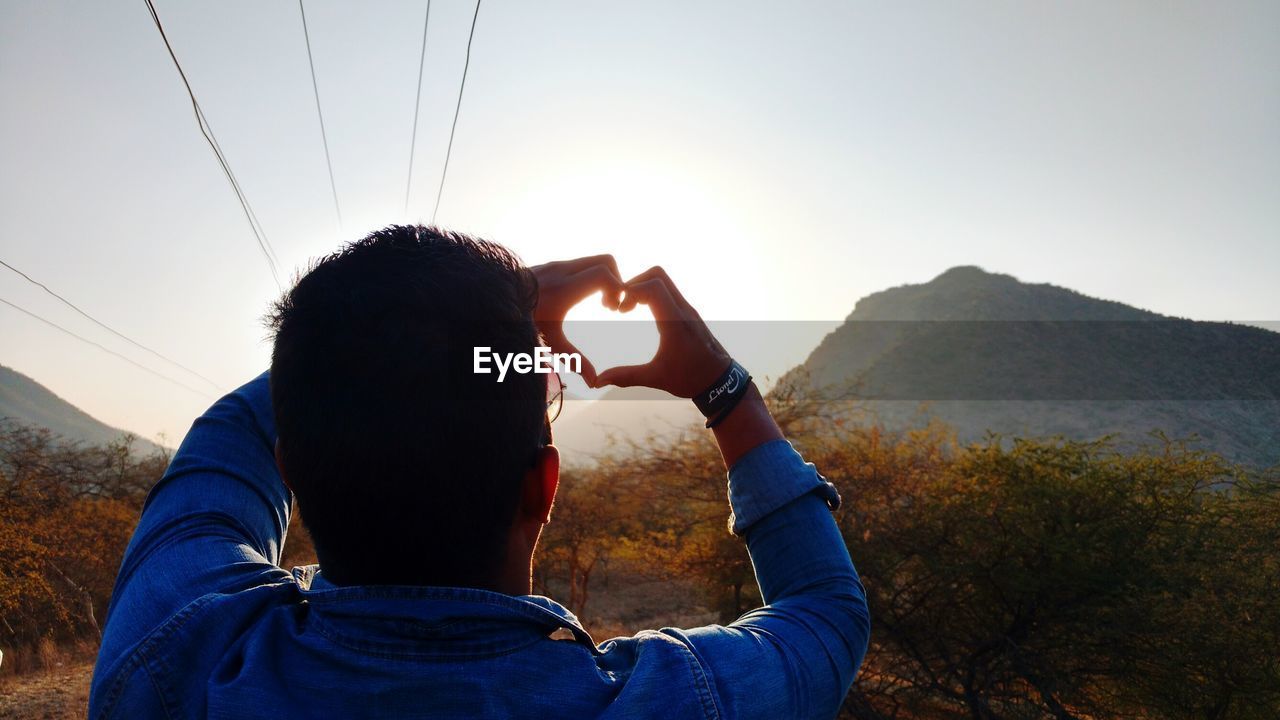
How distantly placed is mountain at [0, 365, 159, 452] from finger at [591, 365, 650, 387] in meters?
188

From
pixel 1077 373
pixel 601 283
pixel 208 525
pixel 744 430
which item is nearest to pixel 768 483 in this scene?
pixel 744 430

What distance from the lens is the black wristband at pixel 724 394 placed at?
1045mm

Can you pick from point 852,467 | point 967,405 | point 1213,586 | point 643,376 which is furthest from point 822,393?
point 967,405

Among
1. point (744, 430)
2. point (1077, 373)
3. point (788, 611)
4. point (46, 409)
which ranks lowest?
point (46, 409)

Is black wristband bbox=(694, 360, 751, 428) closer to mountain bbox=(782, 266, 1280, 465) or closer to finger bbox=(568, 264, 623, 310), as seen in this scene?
finger bbox=(568, 264, 623, 310)

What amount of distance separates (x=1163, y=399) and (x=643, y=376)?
6800 centimetres

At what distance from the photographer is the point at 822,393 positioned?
14.1 m

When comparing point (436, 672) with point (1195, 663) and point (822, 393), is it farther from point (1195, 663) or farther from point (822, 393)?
point (822, 393)

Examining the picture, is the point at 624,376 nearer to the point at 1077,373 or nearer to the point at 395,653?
the point at 395,653

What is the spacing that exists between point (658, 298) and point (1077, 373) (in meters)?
71.4

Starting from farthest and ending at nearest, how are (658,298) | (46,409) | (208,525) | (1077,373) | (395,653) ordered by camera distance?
(46,409), (1077,373), (658,298), (208,525), (395,653)

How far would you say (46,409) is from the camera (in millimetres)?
160250

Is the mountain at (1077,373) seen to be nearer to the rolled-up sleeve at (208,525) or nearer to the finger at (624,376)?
the finger at (624,376)
